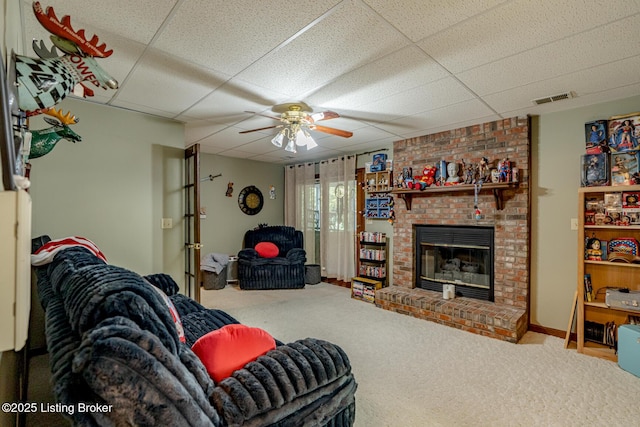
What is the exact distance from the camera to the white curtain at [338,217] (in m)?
5.50

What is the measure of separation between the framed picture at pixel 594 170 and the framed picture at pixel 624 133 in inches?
4.8

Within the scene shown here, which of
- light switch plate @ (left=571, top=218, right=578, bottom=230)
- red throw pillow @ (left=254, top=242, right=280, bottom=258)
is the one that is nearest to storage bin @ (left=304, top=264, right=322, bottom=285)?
red throw pillow @ (left=254, top=242, right=280, bottom=258)

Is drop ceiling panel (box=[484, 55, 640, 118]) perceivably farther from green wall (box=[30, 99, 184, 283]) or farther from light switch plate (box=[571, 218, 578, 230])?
green wall (box=[30, 99, 184, 283])

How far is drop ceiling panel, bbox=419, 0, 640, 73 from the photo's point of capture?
1.64 metres

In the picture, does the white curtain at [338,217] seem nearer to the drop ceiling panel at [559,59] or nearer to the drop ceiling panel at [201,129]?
the drop ceiling panel at [201,129]

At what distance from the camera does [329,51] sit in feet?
6.75

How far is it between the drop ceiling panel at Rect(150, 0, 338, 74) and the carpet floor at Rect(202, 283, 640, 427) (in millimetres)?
2447

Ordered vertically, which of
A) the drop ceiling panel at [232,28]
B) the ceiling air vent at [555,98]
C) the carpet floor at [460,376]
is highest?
the drop ceiling panel at [232,28]

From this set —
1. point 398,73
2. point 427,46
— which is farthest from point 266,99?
point 427,46

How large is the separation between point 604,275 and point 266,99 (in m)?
3.75

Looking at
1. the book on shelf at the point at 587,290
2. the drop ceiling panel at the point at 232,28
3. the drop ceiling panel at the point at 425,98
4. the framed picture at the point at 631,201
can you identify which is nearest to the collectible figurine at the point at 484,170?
the drop ceiling panel at the point at 425,98

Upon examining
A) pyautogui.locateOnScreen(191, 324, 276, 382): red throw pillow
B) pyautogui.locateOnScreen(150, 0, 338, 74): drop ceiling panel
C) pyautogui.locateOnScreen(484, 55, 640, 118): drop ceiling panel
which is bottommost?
pyautogui.locateOnScreen(191, 324, 276, 382): red throw pillow

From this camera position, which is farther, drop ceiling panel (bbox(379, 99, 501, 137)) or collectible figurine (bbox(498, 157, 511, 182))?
collectible figurine (bbox(498, 157, 511, 182))

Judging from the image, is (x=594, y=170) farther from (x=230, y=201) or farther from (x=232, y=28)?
(x=230, y=201)
